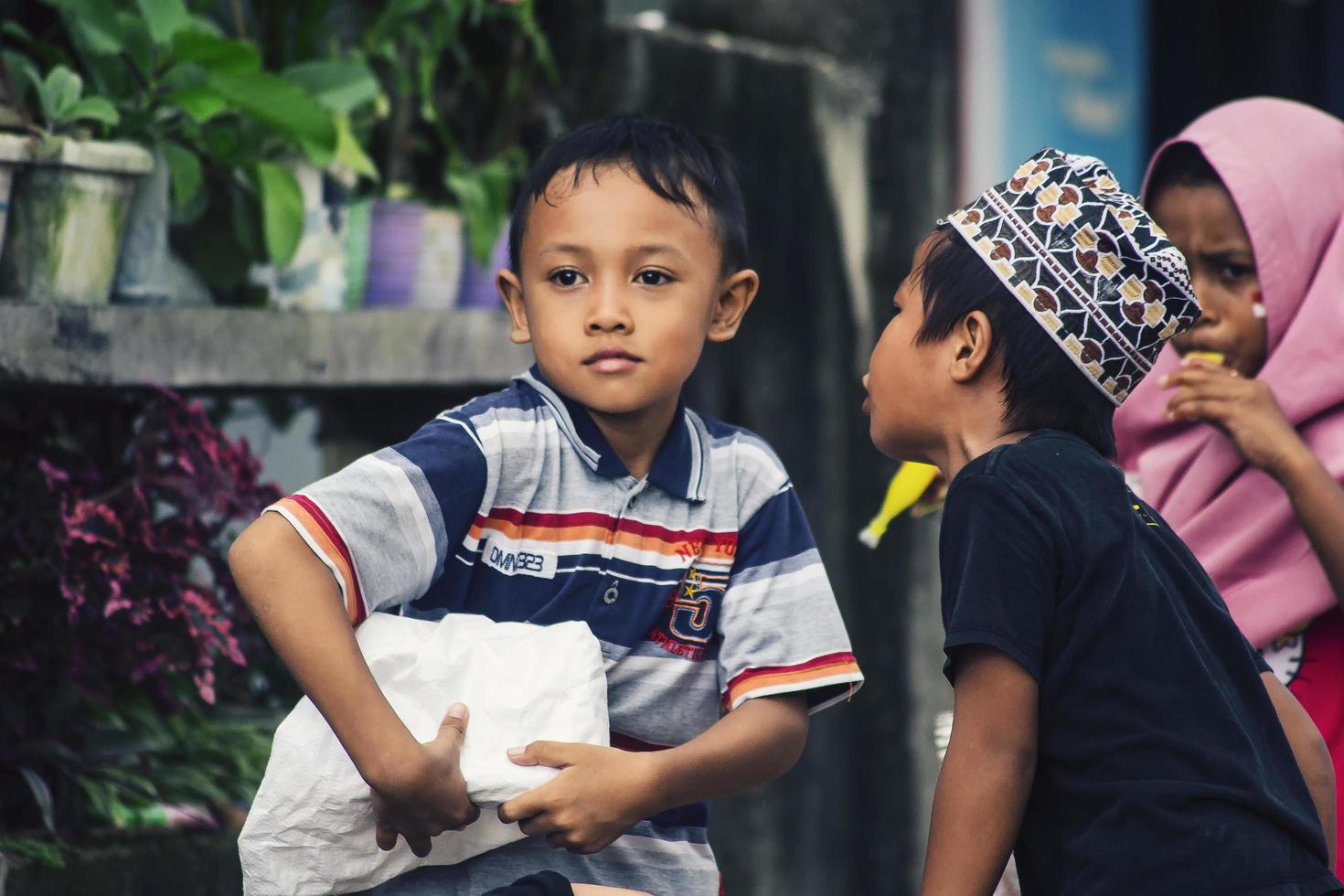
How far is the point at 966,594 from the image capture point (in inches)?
74.9

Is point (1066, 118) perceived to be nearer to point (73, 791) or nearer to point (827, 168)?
point (827, 168)

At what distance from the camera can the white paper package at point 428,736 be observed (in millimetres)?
1894

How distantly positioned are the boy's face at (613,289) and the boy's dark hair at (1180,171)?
1148 millimetres

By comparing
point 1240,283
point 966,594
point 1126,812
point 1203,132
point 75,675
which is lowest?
point 75,675

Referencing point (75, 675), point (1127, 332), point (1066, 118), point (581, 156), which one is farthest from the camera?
point (1066, 118)

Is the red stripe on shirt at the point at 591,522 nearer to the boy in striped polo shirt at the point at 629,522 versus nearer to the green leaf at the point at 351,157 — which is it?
the boy in striped polo shirt at the point at 629,522

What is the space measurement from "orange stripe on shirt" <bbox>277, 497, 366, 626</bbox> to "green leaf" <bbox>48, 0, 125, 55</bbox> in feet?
5.32

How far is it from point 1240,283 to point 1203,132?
0.31 metres

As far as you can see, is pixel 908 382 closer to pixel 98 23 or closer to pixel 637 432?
pixel 637 432

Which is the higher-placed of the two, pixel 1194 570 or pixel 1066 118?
pixel 1066 118

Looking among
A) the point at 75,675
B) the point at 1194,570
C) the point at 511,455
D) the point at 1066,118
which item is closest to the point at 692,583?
the point at 511,455

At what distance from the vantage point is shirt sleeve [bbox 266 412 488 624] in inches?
75.1

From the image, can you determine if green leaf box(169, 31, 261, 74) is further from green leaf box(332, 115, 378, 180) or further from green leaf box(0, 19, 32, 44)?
green leaf box(332, 115, 378, 180)

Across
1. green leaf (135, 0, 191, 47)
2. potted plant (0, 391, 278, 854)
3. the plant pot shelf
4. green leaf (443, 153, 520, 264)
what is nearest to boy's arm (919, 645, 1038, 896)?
potted plant (0, 391, 278, 854)
